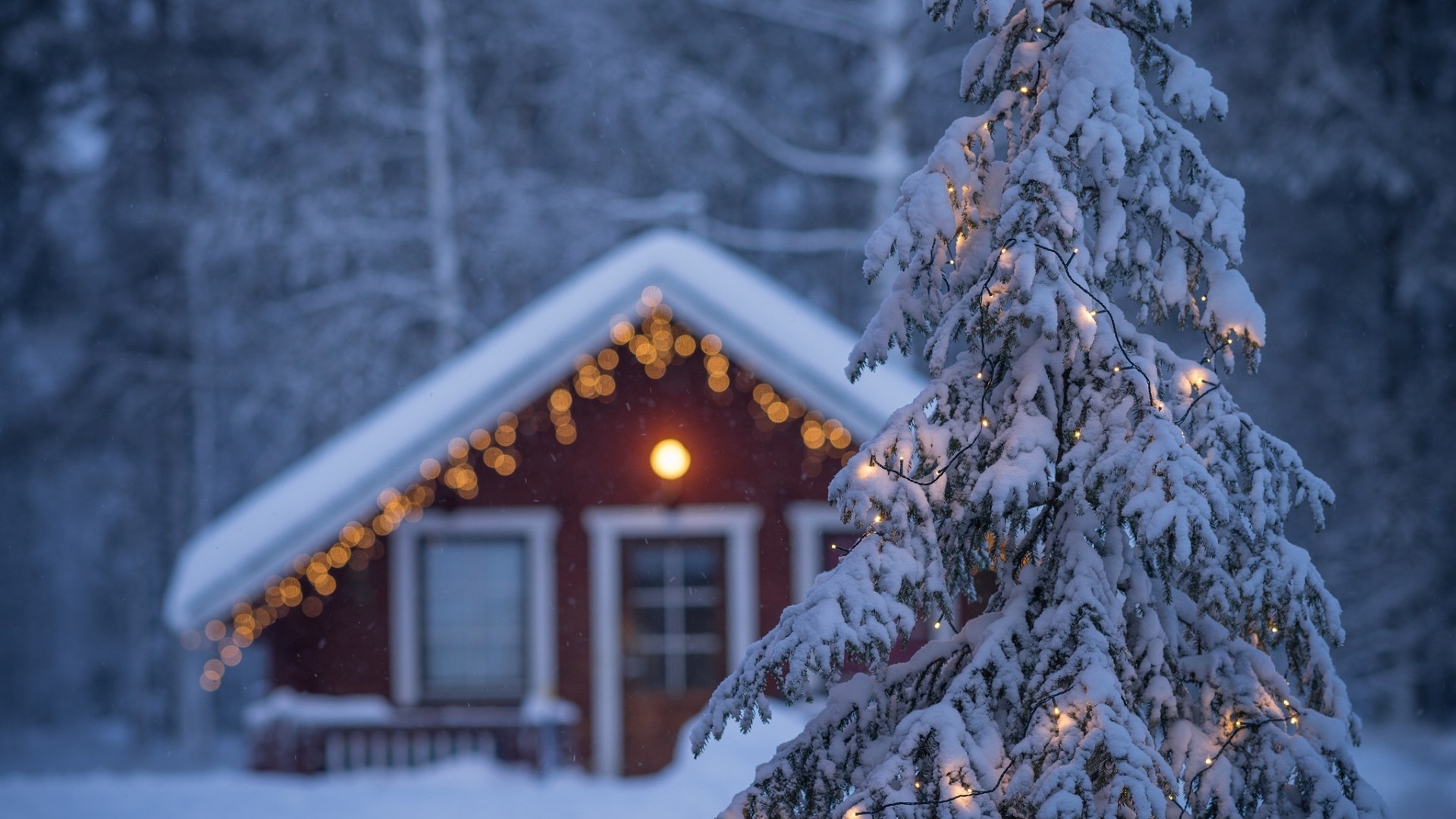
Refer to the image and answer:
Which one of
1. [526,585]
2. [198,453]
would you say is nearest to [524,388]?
[526,585]

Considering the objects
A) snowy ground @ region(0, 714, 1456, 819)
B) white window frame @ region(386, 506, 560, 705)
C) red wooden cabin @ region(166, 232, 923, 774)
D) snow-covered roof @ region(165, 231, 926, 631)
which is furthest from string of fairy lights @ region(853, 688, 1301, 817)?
white window frame @ region(386, 506, 560, 705)

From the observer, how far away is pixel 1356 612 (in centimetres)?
1402

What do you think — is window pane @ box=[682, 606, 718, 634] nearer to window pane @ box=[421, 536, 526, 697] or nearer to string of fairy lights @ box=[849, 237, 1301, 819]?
window pane @ box=[421, 536, 526, 697]

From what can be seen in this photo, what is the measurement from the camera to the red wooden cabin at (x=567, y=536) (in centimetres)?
956

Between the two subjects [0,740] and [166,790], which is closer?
[166,790]

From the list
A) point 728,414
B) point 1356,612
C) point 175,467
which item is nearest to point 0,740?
point 175,467

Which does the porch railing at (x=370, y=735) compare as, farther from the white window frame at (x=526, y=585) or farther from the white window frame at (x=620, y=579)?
the white window frame at (x=620, y=579)

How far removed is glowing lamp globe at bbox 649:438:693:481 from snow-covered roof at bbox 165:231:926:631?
35.1 inches

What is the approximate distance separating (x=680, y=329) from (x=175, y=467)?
12.9m

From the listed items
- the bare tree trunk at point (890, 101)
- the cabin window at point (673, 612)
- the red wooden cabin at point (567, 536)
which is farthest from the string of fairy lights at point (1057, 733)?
the bare tree trunk at point (890, 101)

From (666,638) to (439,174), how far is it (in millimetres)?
7722

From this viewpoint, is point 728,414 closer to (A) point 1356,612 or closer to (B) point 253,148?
(A) point 1356,612

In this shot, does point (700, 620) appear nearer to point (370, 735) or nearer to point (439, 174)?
point (370, 735)

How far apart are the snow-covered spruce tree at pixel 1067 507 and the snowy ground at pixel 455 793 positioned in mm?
4149
